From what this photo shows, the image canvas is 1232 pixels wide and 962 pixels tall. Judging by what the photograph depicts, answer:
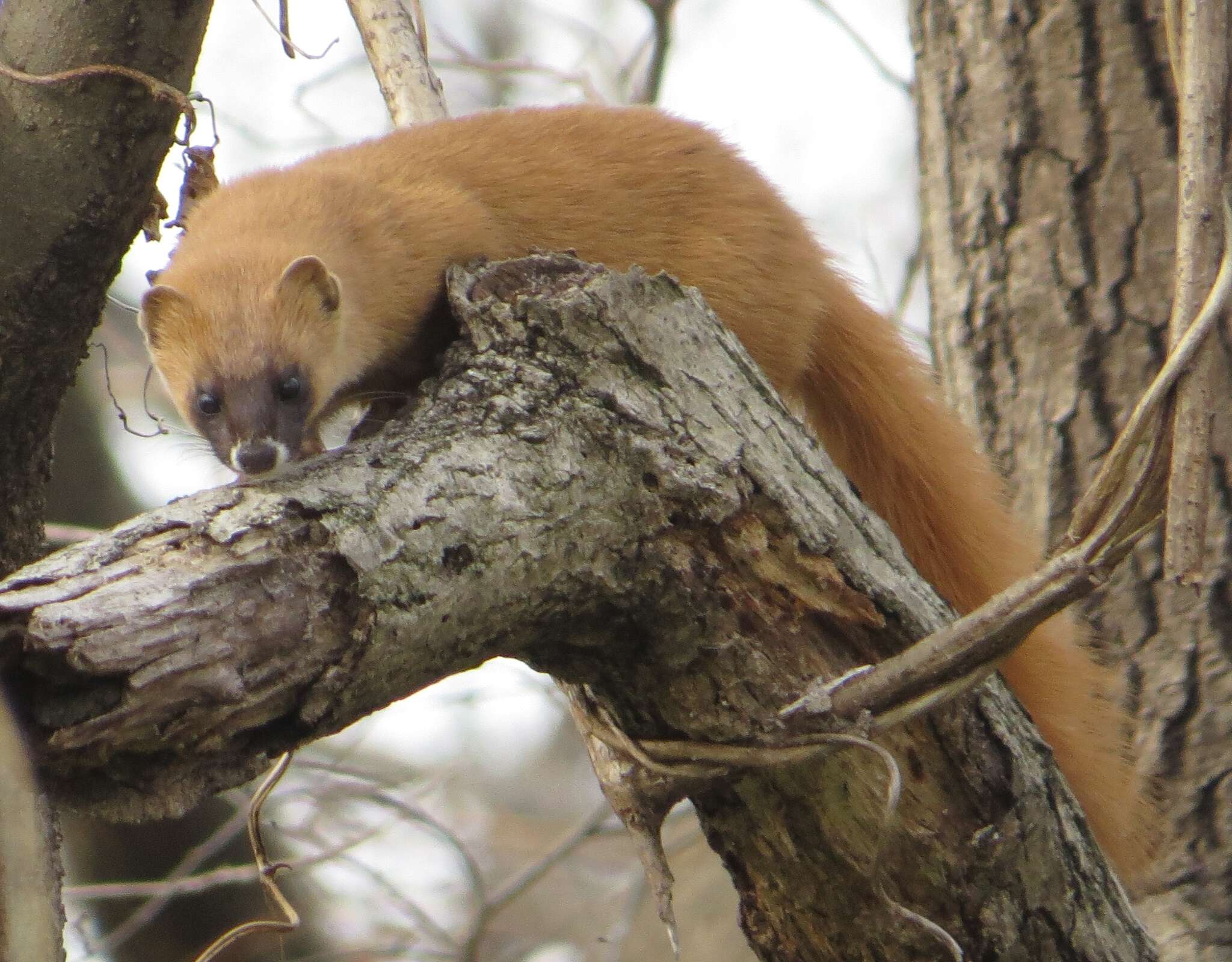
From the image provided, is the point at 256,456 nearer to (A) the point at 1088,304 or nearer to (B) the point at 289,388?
(B) the point at 289,388

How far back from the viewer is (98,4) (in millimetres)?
1839

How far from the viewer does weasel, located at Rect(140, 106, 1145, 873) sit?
2.73 m

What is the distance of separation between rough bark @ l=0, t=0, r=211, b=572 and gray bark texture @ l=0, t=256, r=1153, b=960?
498 mm

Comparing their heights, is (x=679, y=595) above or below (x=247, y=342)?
above

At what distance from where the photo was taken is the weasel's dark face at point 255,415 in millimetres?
2641

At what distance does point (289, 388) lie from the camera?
2.79 meters

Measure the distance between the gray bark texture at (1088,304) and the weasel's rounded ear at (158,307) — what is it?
6.26ft

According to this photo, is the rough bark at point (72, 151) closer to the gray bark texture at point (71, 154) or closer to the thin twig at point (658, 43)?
the gray bark texture at point (71, 154)

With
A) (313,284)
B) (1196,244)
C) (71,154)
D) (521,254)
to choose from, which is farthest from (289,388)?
(1196,244)

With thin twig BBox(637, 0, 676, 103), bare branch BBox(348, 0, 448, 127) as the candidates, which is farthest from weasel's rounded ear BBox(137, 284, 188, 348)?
thin twig BBox(637, 0, 676, 103)

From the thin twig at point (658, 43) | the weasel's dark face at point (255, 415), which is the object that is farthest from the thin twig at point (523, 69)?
the weasel's dark face at point (255, 415)

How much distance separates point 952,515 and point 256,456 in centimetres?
138

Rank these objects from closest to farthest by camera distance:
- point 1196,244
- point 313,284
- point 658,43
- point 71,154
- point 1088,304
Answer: point 1196,244 < point 71,154 < point 313,284 < point 1088,304 < point 658,43

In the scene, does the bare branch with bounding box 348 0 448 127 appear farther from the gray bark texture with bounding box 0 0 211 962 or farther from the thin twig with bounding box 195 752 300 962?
the thin twig with bounding box 195 752 300 962
